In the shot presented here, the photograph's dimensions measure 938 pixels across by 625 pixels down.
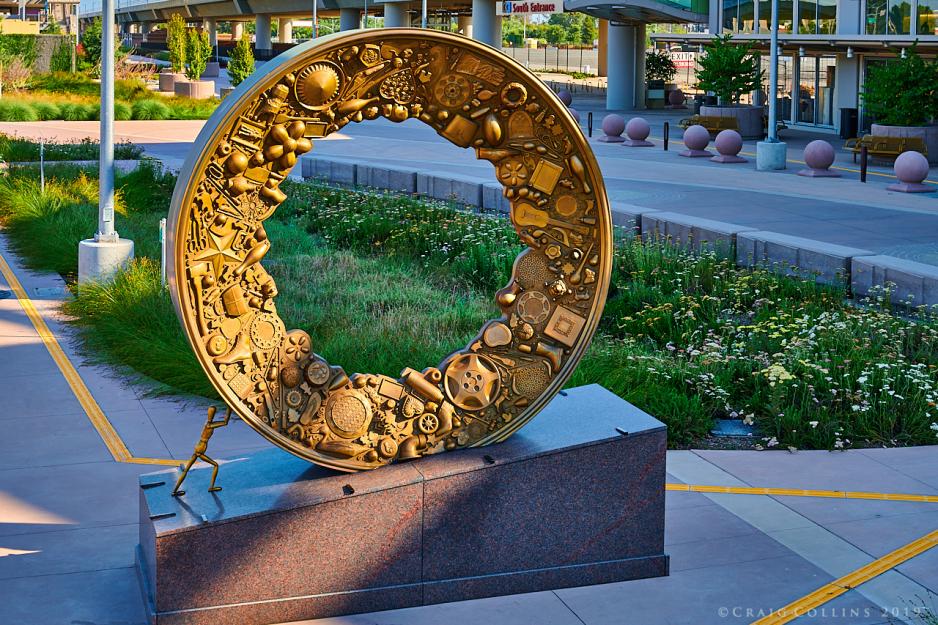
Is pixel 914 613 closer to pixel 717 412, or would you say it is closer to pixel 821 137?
pixel 717 412

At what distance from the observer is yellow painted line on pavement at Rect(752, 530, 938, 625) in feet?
20.1

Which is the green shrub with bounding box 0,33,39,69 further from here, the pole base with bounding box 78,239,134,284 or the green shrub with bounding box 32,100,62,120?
the pole base with bounding box 78,239,134,284

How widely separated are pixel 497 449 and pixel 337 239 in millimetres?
10415

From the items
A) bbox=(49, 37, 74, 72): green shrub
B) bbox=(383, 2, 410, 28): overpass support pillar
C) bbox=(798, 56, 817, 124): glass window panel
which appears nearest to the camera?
bbox=(798, 56, 817, 124): glass window panel

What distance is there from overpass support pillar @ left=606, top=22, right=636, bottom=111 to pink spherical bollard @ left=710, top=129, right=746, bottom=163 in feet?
73.4

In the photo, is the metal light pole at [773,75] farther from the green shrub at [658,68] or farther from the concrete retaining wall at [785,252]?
the green shrub at [658,68]

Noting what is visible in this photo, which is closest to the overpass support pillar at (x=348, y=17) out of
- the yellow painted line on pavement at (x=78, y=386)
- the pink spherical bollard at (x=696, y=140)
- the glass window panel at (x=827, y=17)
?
the glass window panel at (x=827, y=17)

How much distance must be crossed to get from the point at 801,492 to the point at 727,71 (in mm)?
29435

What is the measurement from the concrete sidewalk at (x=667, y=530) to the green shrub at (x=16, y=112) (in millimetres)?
32205

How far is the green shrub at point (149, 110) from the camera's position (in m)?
42.4

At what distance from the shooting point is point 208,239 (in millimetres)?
5867

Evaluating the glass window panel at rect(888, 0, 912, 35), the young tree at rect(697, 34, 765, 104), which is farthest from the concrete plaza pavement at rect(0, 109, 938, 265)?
the glass window panel at rect(888, 0, 912, 35)

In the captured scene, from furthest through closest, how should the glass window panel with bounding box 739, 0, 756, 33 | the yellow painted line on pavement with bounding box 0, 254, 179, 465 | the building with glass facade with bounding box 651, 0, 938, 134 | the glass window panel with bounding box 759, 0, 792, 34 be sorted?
the glass window panel with bounding box 739, 0, 756, 33, the glass window panel with bounding box 759, 0, 792, 34, the building with glass facade with bounding box 651, 0, 938, 134, the yellow painted line on pavement with bounding box 0, 254, 179, 465

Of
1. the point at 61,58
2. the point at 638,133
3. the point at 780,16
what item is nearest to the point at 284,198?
the point at 638,133
